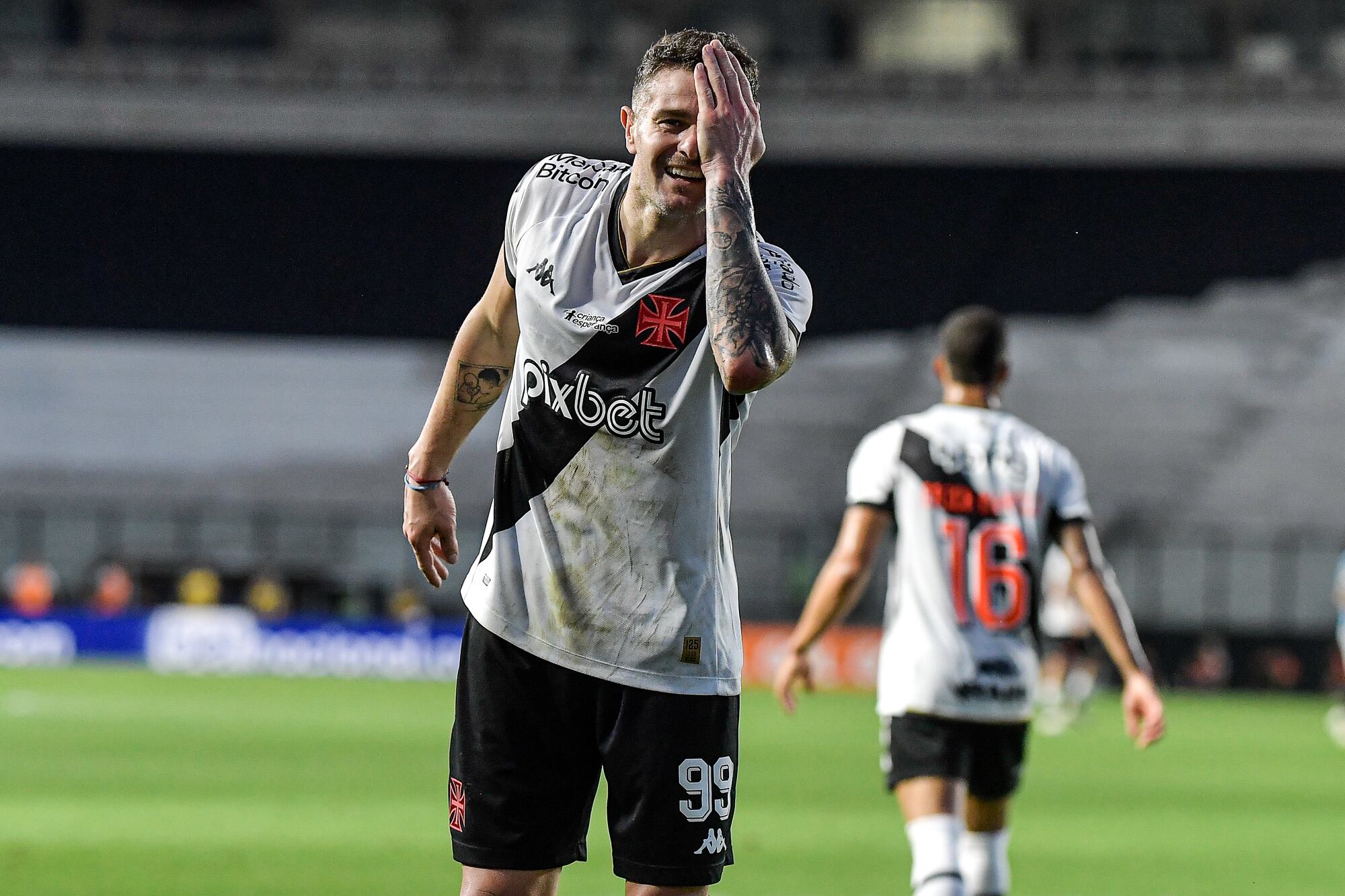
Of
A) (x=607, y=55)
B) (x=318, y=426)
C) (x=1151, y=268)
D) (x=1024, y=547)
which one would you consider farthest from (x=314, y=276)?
(x=1024, y=547)

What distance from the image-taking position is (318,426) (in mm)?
35875

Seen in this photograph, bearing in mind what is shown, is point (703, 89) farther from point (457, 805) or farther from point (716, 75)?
point (457, 805)

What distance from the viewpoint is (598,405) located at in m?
3.75

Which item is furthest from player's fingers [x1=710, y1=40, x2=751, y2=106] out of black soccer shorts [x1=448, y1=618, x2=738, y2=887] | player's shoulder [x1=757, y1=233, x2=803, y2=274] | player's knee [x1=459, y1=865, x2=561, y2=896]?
player's knee [x1=459, y1=865, x2=561, y2=896]

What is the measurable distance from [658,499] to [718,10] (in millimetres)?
36760

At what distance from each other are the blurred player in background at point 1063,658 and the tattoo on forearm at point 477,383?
622 inches

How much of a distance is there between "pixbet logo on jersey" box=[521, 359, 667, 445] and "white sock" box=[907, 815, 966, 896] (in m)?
2.01

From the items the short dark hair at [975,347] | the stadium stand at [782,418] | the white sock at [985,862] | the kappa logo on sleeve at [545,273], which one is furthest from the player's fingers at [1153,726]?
A: the stadium stand at [782,418]

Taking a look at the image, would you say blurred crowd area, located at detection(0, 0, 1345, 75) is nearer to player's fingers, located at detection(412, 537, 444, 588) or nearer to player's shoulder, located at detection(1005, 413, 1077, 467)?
player's shoulder, located at detection(1005, 413, 1077, 467)

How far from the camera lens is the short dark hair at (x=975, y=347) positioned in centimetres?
566

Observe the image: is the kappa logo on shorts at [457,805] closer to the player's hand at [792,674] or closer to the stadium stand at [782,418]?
the player's hand at [792,674]

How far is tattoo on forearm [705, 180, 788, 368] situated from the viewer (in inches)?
136

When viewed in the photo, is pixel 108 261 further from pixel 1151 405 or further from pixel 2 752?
pixel 2 752

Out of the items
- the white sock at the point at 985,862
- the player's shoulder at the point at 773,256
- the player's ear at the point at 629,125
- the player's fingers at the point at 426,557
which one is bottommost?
the white sock at the point at 985,862
